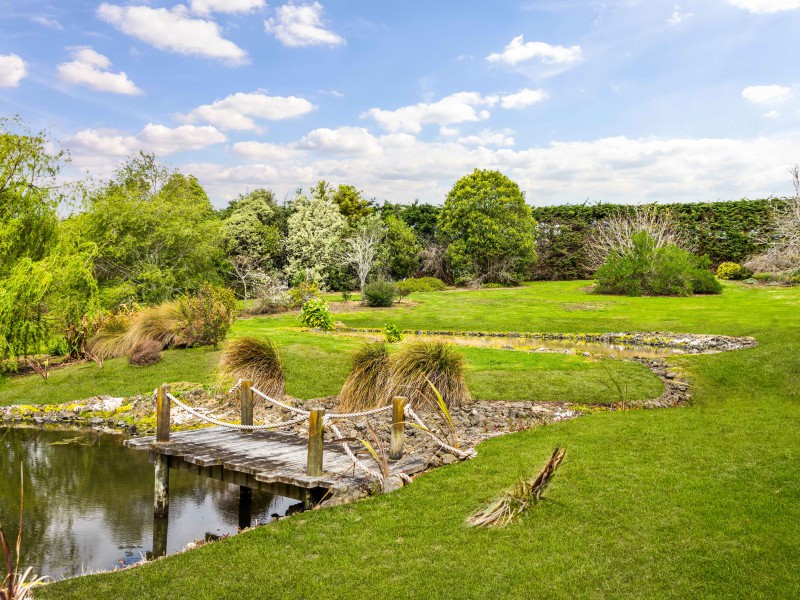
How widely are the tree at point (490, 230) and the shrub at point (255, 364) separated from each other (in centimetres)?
2612

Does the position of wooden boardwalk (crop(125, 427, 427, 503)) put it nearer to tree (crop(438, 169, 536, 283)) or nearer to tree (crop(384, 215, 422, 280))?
tree (crop(384, 215, 422, 280))

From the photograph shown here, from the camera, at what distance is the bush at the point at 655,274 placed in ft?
101

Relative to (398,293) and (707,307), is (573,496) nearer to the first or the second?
(707,307)

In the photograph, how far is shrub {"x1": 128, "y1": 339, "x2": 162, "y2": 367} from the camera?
54.8 feet

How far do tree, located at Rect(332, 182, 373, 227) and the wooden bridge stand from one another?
120ft

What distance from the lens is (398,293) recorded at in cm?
3152

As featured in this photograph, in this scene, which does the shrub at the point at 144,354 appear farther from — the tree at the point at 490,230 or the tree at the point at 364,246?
the tree at the point at 490,230

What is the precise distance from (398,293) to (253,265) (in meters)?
8.75

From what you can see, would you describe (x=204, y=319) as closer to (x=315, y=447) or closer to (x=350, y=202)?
(x=315, y=447)

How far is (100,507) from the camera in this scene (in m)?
9.16

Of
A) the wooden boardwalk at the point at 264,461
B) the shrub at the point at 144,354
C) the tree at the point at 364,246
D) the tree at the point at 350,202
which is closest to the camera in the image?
the wooden boardwalk at the point at 264,461

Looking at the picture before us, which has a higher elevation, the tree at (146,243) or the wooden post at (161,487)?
the tree at (146,243)

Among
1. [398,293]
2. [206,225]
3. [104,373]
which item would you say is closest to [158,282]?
[206,225]

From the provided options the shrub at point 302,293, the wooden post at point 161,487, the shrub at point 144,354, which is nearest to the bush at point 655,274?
the shrub at point 302,293
